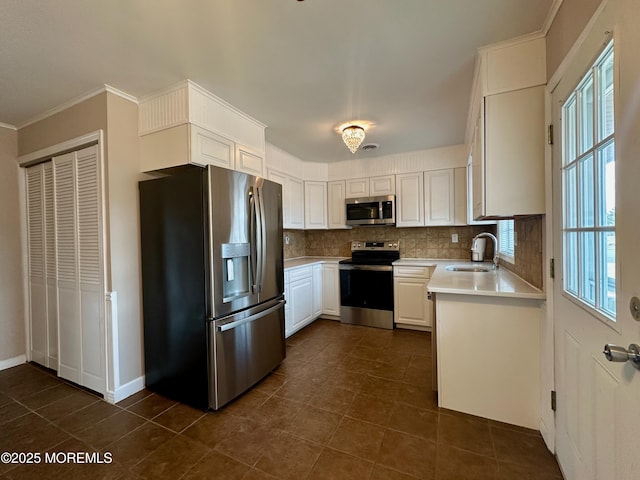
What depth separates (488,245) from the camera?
142 inches

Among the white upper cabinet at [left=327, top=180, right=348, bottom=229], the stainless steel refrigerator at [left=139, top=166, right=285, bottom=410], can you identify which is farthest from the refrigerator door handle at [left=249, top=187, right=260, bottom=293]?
the white upper cabinet at [left=327, top=180, right=348, bottom=229]

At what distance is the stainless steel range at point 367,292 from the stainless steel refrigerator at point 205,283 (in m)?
1.66

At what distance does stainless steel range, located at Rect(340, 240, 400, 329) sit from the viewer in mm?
3604

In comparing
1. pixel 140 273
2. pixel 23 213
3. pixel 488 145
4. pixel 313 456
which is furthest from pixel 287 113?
pixel 23 213

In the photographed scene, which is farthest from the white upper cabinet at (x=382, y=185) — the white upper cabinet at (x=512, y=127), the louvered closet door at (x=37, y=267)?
the louvered closet door at (x=37, y=267)

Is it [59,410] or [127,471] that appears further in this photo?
[59,410]

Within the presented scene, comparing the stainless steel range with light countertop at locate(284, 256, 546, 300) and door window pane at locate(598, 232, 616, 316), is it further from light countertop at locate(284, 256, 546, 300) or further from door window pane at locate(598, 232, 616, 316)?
door window pane at locate(598, 232, 616, 316)

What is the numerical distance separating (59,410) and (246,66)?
2.81 m

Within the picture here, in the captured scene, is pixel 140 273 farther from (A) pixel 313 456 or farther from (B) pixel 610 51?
(B) pixel 610 51

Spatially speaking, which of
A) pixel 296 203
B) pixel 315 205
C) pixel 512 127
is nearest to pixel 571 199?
pixel 512 127

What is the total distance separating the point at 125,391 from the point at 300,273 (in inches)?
80.6

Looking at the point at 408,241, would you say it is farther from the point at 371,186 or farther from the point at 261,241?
the point at 261,241

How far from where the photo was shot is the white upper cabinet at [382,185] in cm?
391

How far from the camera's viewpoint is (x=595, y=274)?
1.05 metres
